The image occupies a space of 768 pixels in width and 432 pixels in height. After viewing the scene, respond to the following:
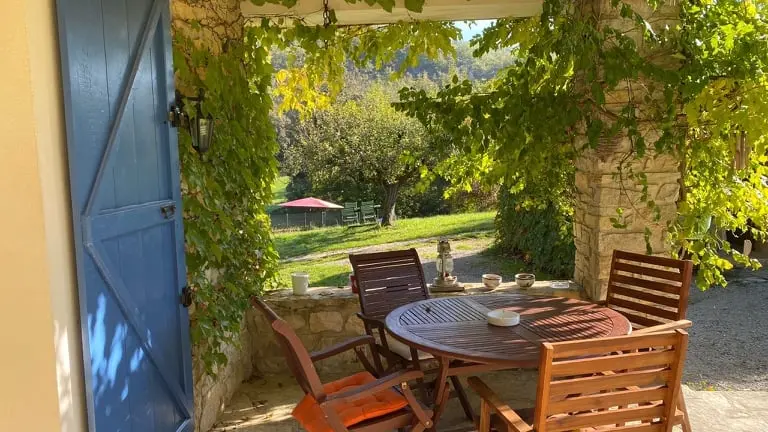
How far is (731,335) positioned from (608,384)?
4017 mm

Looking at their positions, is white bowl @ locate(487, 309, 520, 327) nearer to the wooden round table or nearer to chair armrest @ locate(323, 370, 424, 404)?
the wooden round table

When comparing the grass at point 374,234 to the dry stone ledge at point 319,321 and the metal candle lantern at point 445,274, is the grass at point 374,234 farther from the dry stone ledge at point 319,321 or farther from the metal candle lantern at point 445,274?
the metal candle lantern at point 445,274

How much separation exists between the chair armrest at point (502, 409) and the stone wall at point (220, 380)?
1.56 meters

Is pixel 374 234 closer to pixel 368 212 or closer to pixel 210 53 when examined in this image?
pixel 368 212

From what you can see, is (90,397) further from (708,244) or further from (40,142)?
(708,244)

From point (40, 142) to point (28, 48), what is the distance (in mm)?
285

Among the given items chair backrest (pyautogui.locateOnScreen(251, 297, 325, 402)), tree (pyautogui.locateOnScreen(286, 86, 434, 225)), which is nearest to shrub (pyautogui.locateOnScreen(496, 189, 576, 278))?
chair backrest (pyautogui.locateOnScreen(251, 297, 325, 402))

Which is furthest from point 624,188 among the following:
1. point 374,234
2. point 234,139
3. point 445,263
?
point 374,234

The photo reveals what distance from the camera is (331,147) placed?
48.2ft

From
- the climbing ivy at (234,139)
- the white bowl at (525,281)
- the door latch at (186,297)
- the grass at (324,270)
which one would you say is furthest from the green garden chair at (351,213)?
the door latch at (186,297)

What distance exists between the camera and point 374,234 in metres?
13.0

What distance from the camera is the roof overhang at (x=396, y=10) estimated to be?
3926mm

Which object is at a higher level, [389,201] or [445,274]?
[445,274]

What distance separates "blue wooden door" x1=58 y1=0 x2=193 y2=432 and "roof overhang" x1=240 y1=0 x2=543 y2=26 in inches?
58.4
